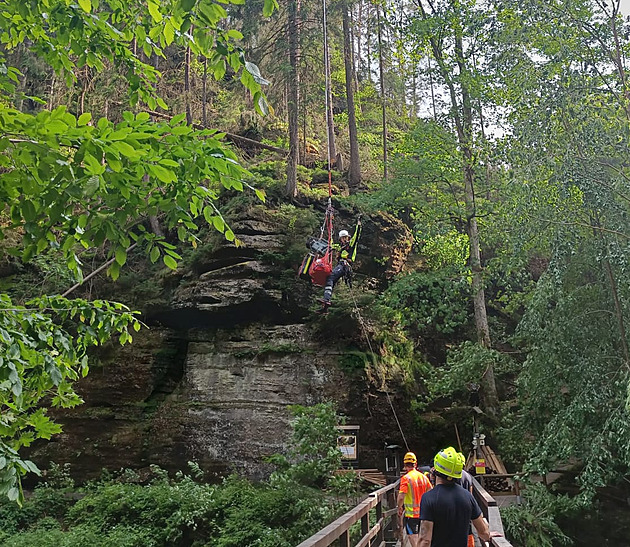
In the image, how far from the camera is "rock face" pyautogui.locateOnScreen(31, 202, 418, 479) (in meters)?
13.4

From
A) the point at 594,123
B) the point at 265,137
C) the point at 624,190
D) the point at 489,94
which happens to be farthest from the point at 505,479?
the point at 265,137

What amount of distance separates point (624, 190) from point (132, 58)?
9743 mm

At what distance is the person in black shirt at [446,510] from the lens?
Result: 361cm

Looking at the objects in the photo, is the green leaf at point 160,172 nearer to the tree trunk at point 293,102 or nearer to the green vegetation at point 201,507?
the green vegetation at point 201,507

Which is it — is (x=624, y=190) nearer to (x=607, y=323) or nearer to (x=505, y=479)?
(x=607, y=323)

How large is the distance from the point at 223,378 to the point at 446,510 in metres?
11.0

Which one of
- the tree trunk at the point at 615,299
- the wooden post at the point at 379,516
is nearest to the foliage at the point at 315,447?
the wooden post at the point at 379,516

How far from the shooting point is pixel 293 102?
54.9 ft

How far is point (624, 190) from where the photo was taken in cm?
999

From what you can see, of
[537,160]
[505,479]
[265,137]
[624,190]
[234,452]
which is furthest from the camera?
[265,137]

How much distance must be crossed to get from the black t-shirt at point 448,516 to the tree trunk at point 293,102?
1389 cm

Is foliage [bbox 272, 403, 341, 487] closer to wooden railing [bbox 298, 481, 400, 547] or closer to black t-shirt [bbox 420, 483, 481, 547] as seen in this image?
wooden railing [bbox 298, 481, 400, 547]

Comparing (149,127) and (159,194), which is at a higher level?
(149,127)

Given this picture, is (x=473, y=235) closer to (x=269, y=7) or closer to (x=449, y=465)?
(x=449, y=465)
